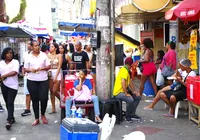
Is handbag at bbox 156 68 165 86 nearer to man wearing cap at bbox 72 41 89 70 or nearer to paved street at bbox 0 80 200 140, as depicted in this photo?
paved street at bbox 0 80 200 140

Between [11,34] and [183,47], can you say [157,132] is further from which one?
[11,34]

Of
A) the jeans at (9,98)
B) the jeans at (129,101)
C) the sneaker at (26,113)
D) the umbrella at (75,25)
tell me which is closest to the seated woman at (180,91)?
the jeans at (129,101)

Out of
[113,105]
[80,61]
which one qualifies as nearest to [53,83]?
[80,61]

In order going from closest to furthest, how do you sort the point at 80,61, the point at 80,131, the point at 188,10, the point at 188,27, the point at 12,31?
the point at 80,131 < the point at 188,10 < the point at 80,61 < the point at 188,27 < the point at 12,31

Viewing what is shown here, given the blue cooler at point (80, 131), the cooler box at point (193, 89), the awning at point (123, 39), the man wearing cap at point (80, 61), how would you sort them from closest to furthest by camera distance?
the blue cooler at point (80, 131) < the cooler box at point (193, 89) < the man wearing cap at point (80, 61) < the awning at point (123, 39)

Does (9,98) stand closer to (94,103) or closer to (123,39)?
(94,103)

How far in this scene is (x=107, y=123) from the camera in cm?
507

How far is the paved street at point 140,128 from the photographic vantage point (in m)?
7.20

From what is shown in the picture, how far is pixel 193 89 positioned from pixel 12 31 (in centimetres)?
1121

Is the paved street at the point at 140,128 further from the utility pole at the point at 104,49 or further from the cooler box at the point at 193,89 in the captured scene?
the utility pole at the point at 104,49

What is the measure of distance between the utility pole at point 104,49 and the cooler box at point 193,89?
1.69 m

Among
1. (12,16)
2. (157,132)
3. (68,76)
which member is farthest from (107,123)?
(12,16)

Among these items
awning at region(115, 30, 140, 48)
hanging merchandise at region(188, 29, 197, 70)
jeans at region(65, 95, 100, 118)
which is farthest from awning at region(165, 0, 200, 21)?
awning at region(115, 30, 140, 48)

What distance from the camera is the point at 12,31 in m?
17.4
